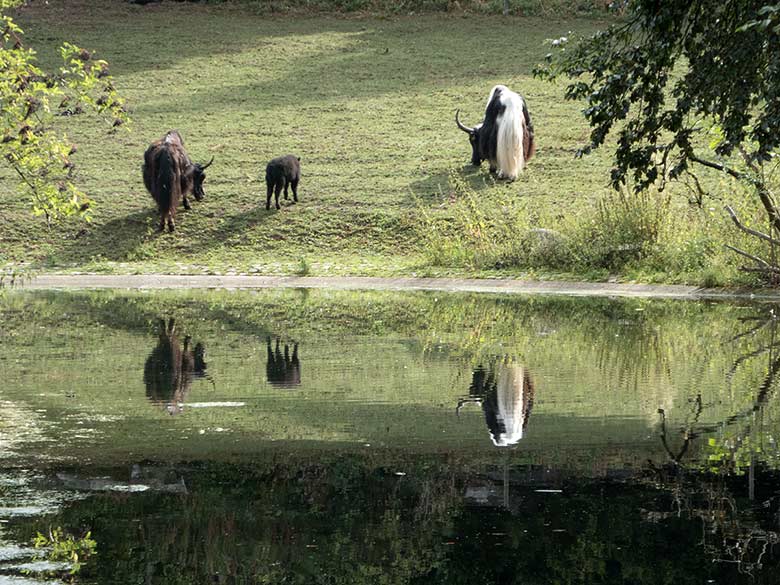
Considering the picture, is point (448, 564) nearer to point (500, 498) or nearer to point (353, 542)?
point (353, 542)

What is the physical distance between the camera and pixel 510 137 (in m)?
27.7

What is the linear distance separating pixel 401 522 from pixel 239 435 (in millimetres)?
2602

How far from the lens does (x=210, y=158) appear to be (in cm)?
3055

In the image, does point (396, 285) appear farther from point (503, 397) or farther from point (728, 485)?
point (728, 485)

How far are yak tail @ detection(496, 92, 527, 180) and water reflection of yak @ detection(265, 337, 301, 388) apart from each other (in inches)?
553

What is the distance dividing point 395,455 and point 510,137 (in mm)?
19659

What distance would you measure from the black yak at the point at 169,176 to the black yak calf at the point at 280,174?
1.47 m

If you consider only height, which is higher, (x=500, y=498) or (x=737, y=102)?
(x=737, y=102)

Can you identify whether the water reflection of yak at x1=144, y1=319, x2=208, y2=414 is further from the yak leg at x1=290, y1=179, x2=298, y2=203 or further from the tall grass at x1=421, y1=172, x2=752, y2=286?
the yak leg at x1=290, y1=179, x2=298, y2=203

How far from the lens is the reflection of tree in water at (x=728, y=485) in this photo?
6.52m

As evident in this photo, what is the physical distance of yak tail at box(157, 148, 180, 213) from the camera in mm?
25766

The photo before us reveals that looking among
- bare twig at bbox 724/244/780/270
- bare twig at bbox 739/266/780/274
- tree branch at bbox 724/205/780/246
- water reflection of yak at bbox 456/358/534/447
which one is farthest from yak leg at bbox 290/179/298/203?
water reflection of yak at bbox 456/358/534/447

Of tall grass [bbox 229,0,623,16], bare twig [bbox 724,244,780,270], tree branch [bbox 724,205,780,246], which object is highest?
tall grass [bbox 229,0,623,16]

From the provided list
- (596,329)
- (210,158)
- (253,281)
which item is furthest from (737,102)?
(210,158)
